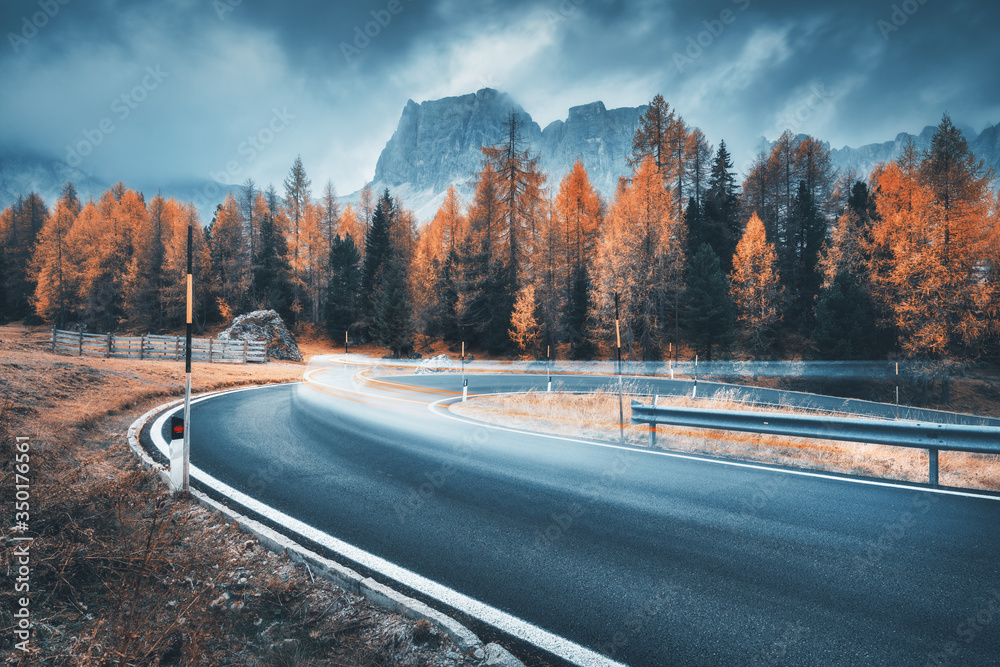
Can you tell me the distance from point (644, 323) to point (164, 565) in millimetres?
28556

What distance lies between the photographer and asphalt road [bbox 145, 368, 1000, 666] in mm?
2438

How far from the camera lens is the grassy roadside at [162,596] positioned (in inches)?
86.1

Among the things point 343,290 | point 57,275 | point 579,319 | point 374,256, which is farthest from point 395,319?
point 57,275

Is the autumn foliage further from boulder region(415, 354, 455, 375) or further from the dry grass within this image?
Result: the dry grass

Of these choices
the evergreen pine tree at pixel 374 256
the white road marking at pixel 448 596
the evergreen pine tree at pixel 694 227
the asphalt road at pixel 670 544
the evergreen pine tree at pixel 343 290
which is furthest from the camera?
the evergreen pine tree at pixel 374 256

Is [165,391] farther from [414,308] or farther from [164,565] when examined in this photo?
[414,308]

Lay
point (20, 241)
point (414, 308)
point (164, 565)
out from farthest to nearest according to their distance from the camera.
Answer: point (20, 241), point (414, 308), point (164, 565)

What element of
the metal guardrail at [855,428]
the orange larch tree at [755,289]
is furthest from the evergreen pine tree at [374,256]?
the metal guardrail at [855,428]

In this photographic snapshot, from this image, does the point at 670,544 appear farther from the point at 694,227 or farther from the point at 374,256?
the point at 374,256

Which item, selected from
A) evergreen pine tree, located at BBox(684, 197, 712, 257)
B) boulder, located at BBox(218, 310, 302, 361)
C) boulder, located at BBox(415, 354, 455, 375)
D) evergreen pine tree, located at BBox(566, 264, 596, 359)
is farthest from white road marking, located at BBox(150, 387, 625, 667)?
evergreen pine tree, located at BBox(684, 197, 712, 257)

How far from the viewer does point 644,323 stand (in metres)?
28.7

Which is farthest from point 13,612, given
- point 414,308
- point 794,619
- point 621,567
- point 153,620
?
point 414,308

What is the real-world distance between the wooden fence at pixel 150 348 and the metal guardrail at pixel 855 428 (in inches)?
1042

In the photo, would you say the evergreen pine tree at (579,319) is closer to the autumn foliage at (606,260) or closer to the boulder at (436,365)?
the autumn foliage at (606,260)
